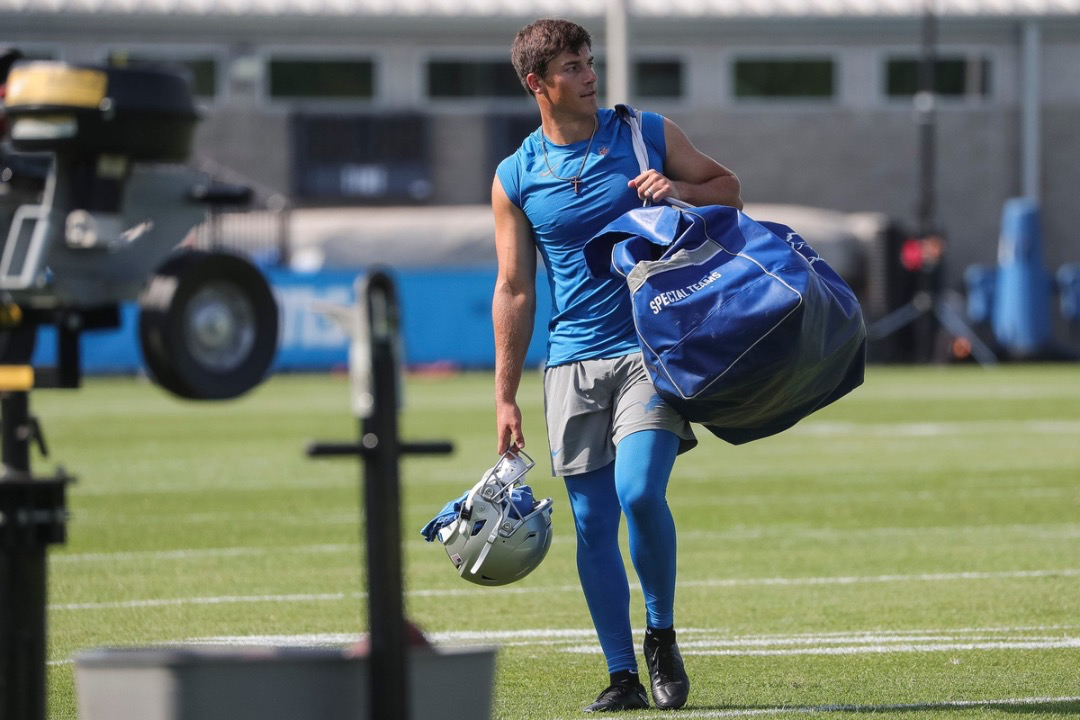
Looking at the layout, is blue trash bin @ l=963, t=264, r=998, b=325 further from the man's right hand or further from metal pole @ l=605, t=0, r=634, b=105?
the man's right hand

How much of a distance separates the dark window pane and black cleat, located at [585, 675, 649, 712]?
3552cm

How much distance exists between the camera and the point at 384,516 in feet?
12.0

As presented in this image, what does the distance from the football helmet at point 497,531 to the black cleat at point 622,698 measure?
0.46m

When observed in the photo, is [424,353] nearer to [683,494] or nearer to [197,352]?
[683,494]

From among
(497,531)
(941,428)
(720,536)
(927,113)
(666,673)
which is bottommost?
(941,428)

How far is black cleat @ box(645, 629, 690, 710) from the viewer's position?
19.3 feet

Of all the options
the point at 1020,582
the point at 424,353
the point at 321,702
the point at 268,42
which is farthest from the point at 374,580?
the point at 268,42

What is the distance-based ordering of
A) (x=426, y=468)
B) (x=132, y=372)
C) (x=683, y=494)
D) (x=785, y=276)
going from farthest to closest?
(x=132, y=372), (x=426, y=468), (x=683, y=494), (x=785, y=276)

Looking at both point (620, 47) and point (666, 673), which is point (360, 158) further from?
point (666, 673)

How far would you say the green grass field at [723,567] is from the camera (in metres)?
6.43

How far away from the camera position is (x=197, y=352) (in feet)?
14.6

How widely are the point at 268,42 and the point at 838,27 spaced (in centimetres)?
1199

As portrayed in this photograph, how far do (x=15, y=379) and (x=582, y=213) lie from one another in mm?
2537

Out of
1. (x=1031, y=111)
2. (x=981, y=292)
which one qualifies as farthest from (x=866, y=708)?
(x=1031, y=111)
